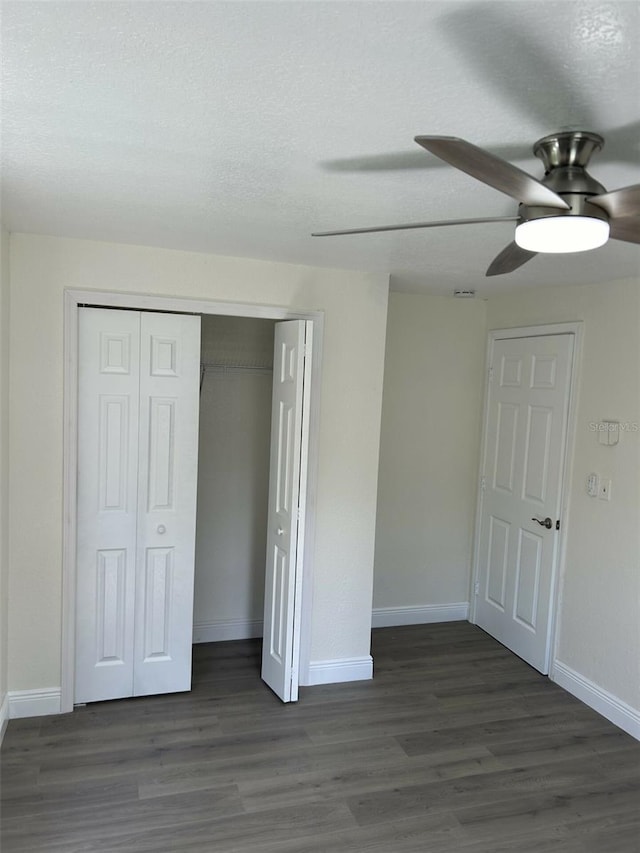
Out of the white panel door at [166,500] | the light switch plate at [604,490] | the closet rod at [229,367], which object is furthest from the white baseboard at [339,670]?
the closet rod at [229,367]

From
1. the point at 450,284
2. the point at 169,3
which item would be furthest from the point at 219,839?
the point at 450,284

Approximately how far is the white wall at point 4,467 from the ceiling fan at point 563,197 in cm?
220

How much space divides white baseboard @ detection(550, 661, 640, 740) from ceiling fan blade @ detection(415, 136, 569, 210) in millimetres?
2957

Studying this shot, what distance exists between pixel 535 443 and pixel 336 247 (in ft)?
6.41

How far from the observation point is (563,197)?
1514mm

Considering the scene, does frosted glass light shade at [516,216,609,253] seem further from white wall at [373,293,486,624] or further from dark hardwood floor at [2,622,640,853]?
white wall at [373,293,486,624]

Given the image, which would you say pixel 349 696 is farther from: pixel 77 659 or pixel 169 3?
pixel 169 3

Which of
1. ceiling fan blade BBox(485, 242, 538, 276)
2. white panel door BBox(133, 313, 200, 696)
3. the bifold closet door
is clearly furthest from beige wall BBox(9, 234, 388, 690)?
ceiling fan blade BBox(485, 242, 538, 276)

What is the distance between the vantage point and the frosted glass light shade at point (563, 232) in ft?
4.92

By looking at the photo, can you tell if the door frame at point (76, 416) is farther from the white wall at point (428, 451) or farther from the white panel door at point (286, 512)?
the white wall at point (428, 451)

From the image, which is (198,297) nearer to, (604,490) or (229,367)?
(229,367)

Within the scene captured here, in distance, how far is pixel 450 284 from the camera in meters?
4.00

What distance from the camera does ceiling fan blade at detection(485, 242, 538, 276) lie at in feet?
6.20

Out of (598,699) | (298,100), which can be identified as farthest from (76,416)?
(598,699)
